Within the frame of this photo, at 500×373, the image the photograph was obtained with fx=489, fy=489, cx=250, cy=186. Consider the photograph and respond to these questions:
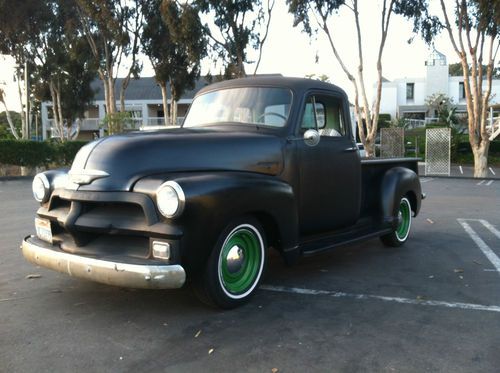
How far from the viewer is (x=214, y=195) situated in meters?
3.62

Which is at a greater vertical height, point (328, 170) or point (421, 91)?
point (421, 91)

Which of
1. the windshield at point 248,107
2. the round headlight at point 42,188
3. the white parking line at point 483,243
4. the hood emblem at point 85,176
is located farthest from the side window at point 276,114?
the white parking line at point 483,243

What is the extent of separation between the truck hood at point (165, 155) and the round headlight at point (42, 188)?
472mm

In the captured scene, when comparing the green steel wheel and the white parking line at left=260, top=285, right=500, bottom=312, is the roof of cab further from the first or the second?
the green steel wheel

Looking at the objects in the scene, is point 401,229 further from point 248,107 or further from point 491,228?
point 248,107

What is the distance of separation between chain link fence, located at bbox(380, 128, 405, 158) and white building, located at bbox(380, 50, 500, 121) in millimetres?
30159

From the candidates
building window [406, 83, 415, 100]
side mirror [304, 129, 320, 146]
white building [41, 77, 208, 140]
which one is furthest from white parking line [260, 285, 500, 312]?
building window [406, 83, 415, 100]

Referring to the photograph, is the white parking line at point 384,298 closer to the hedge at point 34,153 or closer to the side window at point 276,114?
the side window at point 276,114

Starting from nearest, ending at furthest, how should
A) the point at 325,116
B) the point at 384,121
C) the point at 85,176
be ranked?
1. the point at 85,176
2. the point at 325,116
3. the point at 384,121

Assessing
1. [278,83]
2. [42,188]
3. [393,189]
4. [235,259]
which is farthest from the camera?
[393,189]

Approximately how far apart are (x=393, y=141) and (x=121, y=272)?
22.9m

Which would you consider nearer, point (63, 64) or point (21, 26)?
point (21, 26)

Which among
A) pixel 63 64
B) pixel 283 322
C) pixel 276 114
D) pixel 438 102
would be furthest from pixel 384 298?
pixel 438 102

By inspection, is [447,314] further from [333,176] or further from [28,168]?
[28,168]
